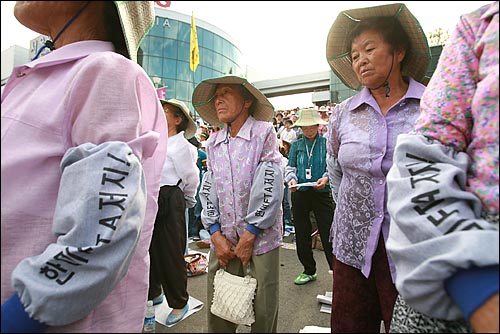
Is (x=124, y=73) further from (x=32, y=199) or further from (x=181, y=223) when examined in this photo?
(x=181, y=223)

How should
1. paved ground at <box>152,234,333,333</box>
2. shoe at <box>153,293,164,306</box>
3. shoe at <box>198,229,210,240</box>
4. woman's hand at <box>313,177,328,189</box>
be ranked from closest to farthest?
paved ground at <box>152,234,333,333</box>
shoe at <box>153,293,164,306</box>
woman's hand at <box>313,177,328,189</box>
shoe at <box>198,229,210,240</box>

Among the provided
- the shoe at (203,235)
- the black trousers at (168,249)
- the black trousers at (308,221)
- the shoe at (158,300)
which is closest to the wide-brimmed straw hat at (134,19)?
the black trousers at (168,249)

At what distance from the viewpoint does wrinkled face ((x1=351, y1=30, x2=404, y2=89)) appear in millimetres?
1344

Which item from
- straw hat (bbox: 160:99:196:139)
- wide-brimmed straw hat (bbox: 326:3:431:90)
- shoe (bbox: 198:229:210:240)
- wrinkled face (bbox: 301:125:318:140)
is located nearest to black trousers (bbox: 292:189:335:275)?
wrinkled face (bbox: 301:125:318:140)

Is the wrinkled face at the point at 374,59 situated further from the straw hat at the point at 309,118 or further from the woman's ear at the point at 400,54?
the straw hat at the point at 309,118

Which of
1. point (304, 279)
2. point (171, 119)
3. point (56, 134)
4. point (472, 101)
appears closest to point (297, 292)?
point (304, 279)

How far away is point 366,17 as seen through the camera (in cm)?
142

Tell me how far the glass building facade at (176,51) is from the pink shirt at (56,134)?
67.0 feet

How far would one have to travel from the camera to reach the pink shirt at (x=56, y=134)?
24.6 inches

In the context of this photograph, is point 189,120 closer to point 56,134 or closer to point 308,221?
point 308,221

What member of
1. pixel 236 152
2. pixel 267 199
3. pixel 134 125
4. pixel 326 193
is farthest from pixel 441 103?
pixel 326 193

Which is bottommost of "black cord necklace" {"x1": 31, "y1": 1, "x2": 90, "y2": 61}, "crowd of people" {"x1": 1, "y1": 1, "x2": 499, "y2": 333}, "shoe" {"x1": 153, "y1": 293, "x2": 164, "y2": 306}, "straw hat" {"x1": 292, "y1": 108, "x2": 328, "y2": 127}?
"shoe" {"x1": 153, "y1": 293, "x2": 164, "y2": 306}

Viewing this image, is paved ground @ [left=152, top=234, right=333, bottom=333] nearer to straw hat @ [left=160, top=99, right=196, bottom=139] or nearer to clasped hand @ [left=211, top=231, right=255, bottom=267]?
clasped hand @ [left=211, top=231, right=255, bottom=267]

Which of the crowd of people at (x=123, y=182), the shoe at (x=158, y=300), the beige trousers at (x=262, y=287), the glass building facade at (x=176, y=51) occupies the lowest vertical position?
the shoe at (x=158, y=300)
